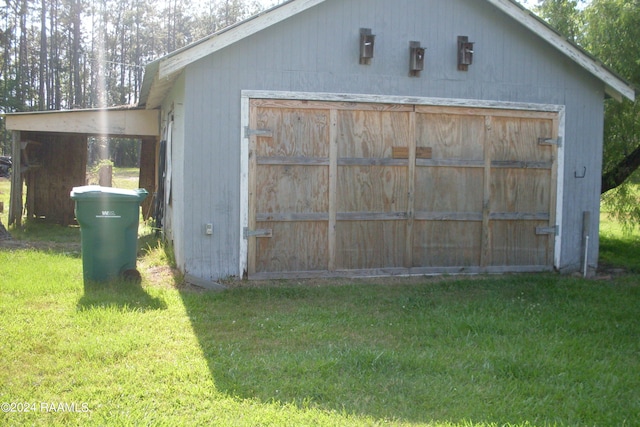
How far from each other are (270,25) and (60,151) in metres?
8.09

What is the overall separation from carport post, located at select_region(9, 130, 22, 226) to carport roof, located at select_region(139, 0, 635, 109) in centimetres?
342

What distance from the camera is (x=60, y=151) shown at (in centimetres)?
1416

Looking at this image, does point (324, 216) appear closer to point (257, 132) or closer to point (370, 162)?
point (370, 162)

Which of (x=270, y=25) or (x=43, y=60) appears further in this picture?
(x=43, y=60)

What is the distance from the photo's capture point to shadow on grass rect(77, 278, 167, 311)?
21.2ft

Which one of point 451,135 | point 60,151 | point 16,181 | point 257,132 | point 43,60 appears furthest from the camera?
point 43,60

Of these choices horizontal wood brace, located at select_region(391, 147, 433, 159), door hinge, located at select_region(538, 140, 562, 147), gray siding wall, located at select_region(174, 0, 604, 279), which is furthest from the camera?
door hinge, located at select_region(538, 140, 562, 147)

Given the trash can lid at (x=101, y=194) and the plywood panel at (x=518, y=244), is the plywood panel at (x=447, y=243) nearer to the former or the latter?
the plywood panel at (x=518, y=244)

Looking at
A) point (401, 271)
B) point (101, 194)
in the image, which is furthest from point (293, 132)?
point (101, 194)

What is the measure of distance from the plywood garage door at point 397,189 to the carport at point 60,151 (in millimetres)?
4957

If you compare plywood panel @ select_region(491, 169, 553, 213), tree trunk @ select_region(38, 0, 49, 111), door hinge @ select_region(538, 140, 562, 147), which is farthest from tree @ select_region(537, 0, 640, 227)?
tree trunk @ select_region(38, 0, 49, 111)

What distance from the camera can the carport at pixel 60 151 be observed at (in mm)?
11773

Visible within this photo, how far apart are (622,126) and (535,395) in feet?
27.7

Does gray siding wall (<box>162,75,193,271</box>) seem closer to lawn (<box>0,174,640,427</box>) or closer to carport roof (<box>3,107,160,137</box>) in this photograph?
lawn (<box>0,174,640,427</box>)
